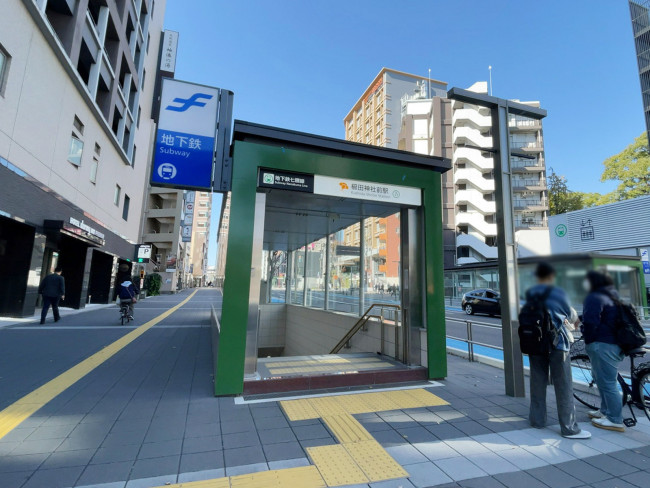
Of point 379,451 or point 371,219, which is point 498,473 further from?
point 371,219

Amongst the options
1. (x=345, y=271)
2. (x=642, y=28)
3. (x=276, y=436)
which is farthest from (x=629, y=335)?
(x=345, y=271)

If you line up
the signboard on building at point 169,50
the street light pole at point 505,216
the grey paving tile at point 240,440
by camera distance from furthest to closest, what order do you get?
the signboard on building at point 169,50 → the street light pole at point 505,216 → the grey paving tile at point 240,440

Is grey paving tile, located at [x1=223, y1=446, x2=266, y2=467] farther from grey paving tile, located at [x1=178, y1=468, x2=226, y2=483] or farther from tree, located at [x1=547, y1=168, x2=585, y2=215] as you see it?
tree, located at [x1=547, y1=168, x2=585, y2=215]

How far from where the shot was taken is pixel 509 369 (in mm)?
4598

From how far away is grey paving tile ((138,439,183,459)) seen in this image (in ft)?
9.57

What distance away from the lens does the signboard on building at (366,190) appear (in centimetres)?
517

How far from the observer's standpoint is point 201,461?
2.83 meters

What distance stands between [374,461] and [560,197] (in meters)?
2.60

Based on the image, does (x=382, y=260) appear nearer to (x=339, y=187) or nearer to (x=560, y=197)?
(x=339, y=187)

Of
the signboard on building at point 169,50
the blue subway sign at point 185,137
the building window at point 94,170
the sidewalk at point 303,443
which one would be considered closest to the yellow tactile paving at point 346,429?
the sidewalk at point 303,443

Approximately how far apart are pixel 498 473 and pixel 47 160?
14.7 metres

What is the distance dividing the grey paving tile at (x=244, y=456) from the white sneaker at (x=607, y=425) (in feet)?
11.6

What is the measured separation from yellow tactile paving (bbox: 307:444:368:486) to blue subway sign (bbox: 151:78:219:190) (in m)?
4.62

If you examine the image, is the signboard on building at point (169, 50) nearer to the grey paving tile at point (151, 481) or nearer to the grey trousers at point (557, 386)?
the grey paving tile at point (151, 481)
